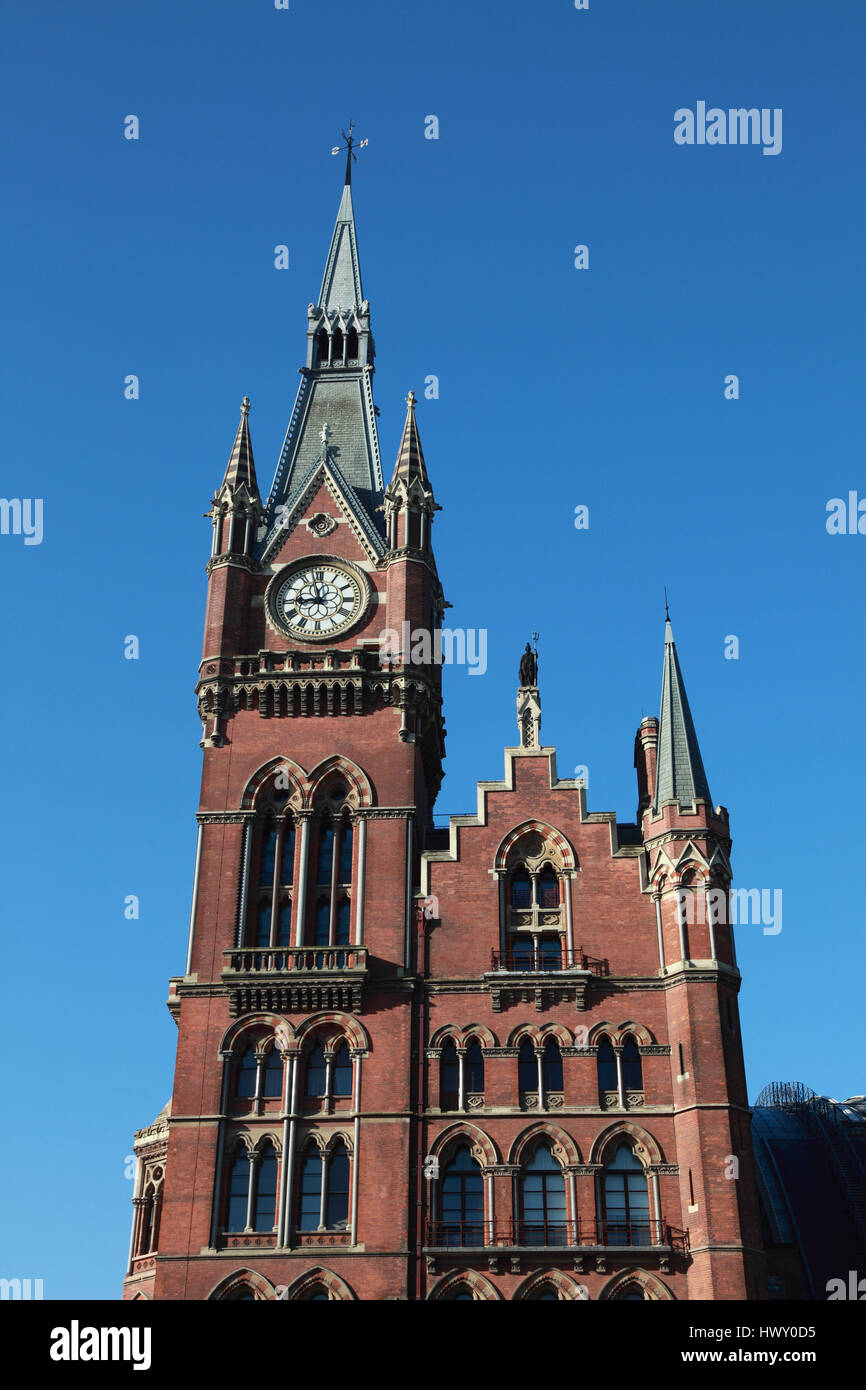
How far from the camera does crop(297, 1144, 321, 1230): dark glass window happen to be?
Result: 164 feet

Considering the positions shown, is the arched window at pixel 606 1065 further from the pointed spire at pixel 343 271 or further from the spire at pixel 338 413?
the pointed spire at pixel 343 271

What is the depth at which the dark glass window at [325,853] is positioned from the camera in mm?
56031

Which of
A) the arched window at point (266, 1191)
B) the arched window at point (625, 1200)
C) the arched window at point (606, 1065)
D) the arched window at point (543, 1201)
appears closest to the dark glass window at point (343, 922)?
the arched window at point (266, 1191)

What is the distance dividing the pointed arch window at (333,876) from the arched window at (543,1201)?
9.47 metres

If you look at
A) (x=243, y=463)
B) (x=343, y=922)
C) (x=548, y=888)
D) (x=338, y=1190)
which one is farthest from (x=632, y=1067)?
(x=243, y=463)

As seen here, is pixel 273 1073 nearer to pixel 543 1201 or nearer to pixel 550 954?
pixel 543 1201

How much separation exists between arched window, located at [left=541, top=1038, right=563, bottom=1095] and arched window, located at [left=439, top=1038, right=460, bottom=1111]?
2796 mm

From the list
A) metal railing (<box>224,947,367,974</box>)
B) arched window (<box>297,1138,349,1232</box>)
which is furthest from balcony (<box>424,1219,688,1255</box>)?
Result: metal railing (<box>224,947,367,974</box>)

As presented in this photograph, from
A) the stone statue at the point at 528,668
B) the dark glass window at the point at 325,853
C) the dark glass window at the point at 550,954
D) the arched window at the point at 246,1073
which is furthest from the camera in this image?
the stone statue at the point at 528,668

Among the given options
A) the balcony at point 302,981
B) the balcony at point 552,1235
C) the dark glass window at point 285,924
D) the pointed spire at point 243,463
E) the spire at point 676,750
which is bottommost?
the balcony at point 552,1235

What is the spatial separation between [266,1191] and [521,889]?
13021 millimetres

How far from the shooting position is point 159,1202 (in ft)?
196

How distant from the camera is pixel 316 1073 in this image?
5250cm

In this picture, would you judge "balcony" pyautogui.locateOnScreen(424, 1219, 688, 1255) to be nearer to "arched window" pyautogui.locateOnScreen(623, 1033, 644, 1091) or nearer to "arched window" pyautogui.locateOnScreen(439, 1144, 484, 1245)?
"arched window" pyautogui.locateOnScreen(439, 1144, 484, 1245)
